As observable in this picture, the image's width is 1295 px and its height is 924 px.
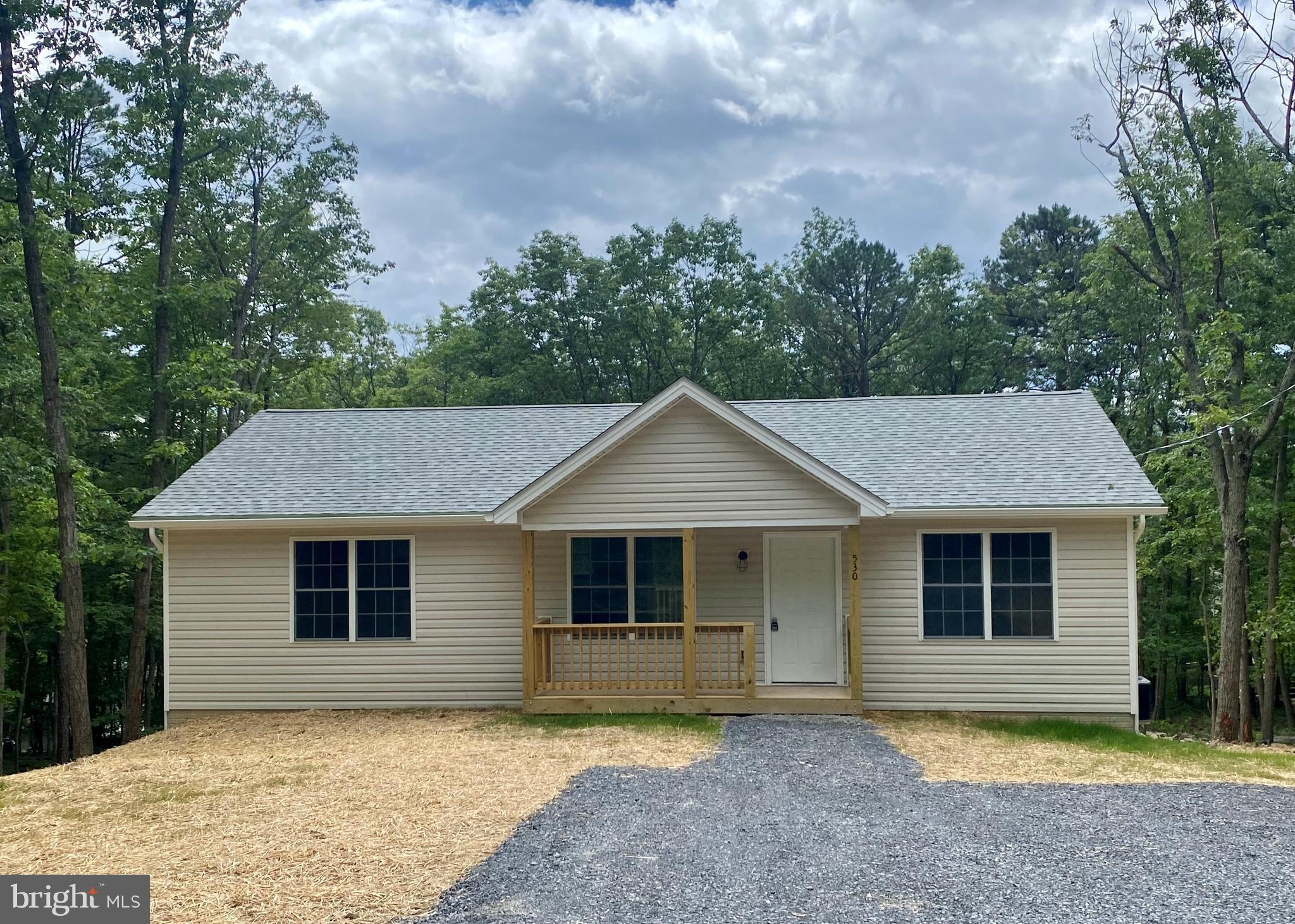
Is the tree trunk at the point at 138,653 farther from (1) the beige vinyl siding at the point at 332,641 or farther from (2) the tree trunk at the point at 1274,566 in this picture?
(2) the tree trunk at the point at 1274,566

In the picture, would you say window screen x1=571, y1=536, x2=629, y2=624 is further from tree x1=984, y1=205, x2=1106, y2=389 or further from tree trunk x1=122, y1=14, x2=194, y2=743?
Result: tree x1=984, y1=205, x2=1106, y2=389

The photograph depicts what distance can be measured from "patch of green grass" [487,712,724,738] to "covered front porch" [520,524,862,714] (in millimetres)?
99

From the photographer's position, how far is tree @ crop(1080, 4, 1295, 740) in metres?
16.0

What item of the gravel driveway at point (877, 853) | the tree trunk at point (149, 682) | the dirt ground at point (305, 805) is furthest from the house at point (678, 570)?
the tree trunk at point (149, 682)

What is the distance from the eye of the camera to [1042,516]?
1180cm

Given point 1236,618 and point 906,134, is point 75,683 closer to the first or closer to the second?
point 1236,618

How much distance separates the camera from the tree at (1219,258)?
52.4 feet

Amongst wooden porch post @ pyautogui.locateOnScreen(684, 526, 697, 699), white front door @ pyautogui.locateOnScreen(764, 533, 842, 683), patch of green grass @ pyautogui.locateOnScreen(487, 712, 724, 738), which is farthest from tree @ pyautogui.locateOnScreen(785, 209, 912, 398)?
patch of green grass @ pyautogui.locateOnScreen(487, 712, 724, 738)

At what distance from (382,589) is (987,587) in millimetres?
7722

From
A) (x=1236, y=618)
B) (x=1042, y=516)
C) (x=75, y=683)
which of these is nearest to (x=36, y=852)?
(x=75, y=683)

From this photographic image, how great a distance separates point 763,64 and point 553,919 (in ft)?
79.8

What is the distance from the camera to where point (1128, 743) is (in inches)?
427

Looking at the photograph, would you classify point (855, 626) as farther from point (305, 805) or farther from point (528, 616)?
point (305, 805)

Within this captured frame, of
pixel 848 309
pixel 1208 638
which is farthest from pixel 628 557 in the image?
pixel 848 309
